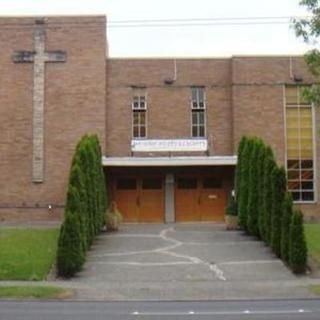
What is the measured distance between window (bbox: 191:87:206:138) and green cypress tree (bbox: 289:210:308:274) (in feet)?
51.8

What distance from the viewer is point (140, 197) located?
40906mm

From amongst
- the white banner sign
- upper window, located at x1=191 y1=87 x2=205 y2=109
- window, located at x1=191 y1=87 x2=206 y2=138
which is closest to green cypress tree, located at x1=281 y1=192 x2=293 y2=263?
the white banner sign

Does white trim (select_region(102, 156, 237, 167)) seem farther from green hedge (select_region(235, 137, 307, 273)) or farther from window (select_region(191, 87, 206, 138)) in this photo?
green hedge (select_region(235, 137, 307, 273))

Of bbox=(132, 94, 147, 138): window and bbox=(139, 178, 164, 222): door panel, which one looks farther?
bbox=(139, 178, 164, 222): door panel

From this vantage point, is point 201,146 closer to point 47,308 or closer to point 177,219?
point 177,219

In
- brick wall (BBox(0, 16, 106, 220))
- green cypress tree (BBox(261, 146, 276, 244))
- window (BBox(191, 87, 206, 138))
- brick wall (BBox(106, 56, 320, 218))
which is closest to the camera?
green cypress tree (BBox(261, 146, 276, 244))

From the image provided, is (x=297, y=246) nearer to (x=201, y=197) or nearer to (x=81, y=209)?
(x=81, y=209)

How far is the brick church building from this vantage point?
39.5m

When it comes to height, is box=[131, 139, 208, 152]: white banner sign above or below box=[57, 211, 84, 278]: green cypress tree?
above

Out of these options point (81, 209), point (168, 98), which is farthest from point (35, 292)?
point (168, 98)

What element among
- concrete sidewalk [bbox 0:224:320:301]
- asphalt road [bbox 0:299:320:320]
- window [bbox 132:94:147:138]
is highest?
window [bbox 132:94:147:138]

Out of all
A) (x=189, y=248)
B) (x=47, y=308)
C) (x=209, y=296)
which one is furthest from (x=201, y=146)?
(x=47, y=308)

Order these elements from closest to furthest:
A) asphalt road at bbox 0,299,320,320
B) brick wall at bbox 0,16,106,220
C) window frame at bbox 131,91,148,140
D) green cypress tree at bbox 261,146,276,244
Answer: asphalt road at bbox 0,299,320,320 < green cypress tree at bbox 261,146,276,244 < brick wall at bbox 0,16,106,220 < window frame at bbox 131,91,148,140

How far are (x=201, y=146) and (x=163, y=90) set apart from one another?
3515mm
